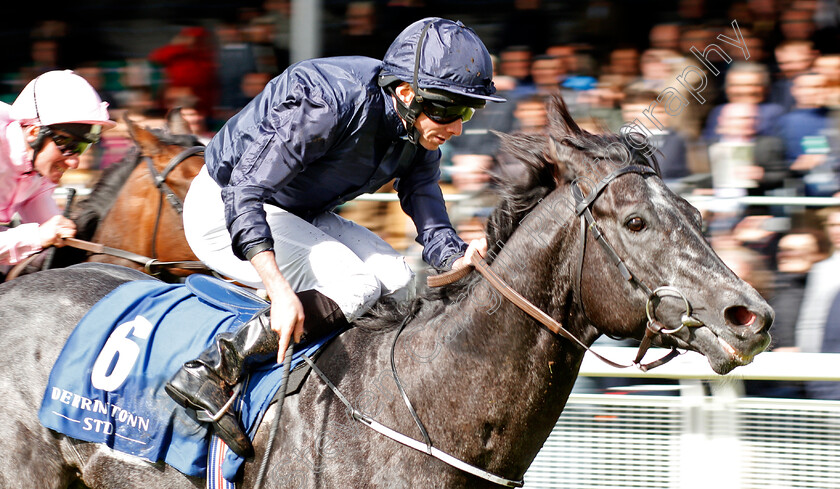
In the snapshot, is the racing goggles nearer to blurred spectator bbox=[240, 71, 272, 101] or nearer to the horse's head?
the horse's head

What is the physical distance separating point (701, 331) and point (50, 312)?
2105 millimetres

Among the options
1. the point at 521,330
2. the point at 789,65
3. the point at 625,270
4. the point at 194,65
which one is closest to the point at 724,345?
the point at 625,270

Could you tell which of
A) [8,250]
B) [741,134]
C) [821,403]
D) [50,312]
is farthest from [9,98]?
[821,403]

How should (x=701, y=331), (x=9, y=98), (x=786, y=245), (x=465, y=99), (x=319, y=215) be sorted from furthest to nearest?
1. (x=9, y=98)
2. (x=786, y=245)
3. (x=319, y=215)
4. (x=465, y=99)
5. (x=701, y=331)

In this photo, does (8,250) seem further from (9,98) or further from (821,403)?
(9,98)

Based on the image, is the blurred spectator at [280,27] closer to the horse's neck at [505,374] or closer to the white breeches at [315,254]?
the white breeches at [315,254]

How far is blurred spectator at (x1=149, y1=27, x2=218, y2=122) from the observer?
Answer: 20.7 ft

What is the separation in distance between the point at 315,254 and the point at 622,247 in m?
0.98

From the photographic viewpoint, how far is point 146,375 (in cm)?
288

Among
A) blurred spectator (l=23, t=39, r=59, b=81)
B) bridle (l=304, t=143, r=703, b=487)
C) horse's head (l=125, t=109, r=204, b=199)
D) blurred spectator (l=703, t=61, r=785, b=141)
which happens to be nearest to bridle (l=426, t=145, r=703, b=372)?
bridle (l=304, t=143, r=703, b=487)

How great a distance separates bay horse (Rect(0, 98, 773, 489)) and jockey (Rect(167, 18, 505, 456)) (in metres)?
0.17

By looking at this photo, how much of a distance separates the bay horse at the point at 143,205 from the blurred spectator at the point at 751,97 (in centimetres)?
274

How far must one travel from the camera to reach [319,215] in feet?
10.4

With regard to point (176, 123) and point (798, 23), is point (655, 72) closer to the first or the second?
point (798, 23)
